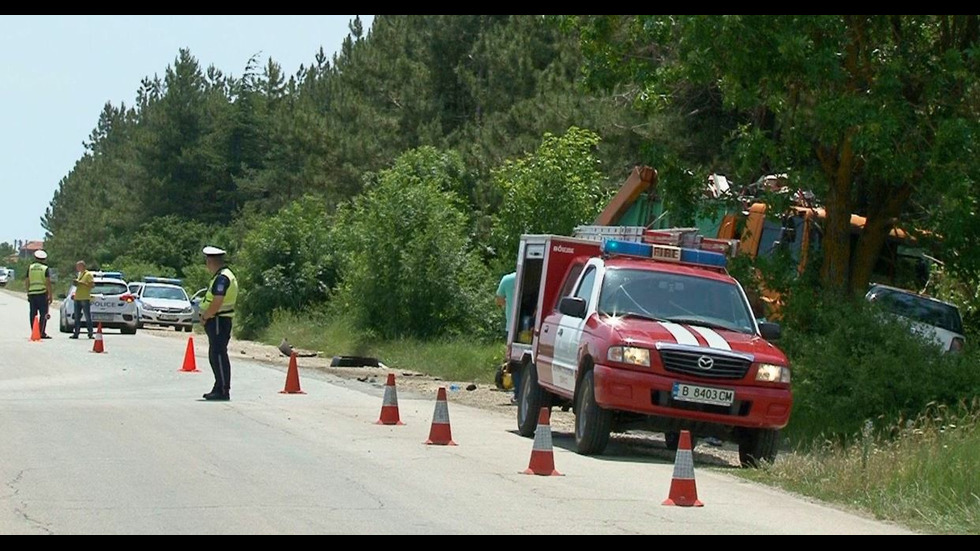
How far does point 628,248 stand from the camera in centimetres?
1592

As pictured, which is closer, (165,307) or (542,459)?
(542,459)

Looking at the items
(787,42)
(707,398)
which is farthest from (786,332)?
(707,398)

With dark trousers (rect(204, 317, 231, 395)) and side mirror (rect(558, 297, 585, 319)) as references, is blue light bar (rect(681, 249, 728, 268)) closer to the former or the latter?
side mirror (rect(558, 297, 585, 319))

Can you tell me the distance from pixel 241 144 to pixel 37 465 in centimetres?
7863

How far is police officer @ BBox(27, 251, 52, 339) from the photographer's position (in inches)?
1280

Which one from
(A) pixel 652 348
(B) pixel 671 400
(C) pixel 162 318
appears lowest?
(C) pixel 162 318

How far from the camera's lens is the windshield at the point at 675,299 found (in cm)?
1513

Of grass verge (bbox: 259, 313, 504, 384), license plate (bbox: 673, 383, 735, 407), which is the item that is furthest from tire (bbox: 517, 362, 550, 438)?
grass verge (bbox: 259, 313, 504, 384)

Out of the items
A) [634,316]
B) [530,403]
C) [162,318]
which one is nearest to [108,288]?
[162,318]

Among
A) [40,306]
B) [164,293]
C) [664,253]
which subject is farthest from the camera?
[164,293]

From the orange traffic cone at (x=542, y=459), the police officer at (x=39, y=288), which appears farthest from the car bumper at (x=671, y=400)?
the police officer at (x=39, y=288)

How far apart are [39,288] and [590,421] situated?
70.5ft

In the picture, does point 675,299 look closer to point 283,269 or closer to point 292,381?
point 292,381

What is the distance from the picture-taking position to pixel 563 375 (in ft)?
51.0
